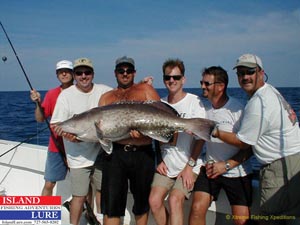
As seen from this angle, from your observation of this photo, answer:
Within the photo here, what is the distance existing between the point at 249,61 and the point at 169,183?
1.69 metres

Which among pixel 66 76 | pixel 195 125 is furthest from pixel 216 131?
pixel 66 76

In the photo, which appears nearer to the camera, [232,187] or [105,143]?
[232,187]

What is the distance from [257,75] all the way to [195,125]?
82cm

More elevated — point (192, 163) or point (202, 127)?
point (202, 127)

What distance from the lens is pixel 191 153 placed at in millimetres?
3799

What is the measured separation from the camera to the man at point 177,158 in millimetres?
3688

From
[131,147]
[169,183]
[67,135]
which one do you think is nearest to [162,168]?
[169,183]

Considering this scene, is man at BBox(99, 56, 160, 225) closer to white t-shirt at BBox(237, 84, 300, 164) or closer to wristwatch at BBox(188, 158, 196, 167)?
wristwatch at BBox(188, 158, 196, 167)

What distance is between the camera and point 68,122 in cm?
391

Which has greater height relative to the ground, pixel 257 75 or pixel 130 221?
pixel 257 75

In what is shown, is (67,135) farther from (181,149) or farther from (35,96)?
(181,149)

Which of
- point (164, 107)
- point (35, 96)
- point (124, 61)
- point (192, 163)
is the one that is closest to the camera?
point (164, 107)

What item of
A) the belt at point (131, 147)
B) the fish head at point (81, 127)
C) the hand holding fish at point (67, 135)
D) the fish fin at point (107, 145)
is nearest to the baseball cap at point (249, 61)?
the belt at point (131, 147)

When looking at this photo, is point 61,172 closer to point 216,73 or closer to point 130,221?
point 130,221
